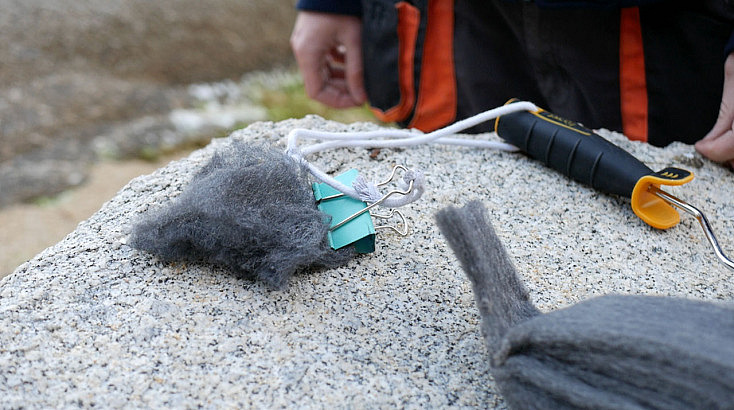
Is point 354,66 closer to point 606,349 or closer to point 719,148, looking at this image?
point 719,148

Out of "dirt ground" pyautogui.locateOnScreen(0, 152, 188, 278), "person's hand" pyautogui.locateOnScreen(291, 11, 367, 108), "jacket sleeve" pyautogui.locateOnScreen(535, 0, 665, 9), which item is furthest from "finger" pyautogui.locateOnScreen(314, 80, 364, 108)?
"dirt ground" pyautogui.locateOnScreen(0, 152, 188, 278)

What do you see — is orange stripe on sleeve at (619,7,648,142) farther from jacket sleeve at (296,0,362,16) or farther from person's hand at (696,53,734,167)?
jacket sleeve at (296,0,362,16)

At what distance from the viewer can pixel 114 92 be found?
3.12 metres

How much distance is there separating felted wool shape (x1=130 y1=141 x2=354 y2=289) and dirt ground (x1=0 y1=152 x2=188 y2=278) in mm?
1347

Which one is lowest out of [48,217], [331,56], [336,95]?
[48,217]

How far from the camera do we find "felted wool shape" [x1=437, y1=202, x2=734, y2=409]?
528mm

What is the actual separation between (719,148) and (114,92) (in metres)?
2.74

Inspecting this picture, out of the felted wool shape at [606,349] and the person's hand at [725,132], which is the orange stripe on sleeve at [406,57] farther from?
the felted wool shape at [606,349]

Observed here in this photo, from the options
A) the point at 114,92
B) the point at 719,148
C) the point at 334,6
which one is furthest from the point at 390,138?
the point at 114,92

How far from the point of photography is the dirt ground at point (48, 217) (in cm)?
210

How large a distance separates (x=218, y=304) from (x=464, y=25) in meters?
1.04

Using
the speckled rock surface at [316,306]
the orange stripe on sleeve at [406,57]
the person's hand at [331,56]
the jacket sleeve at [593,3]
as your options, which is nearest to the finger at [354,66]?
the person's hand at [331,56]

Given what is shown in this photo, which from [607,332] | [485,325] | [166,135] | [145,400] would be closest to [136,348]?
[145,400]

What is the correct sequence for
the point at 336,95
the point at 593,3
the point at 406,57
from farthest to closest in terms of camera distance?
the point at 336,95, the point at 406,57, the point at 593,3
